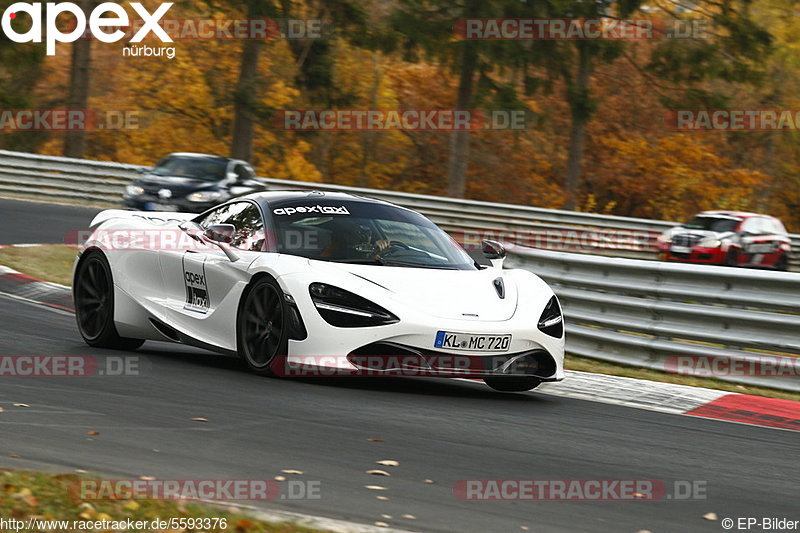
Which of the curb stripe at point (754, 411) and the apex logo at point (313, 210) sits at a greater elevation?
the apex logo at point (313, 210)

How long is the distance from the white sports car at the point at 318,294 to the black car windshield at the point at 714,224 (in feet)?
62.4

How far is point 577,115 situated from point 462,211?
14.9m

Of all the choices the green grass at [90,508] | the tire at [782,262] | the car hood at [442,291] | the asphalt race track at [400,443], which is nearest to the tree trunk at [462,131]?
the tire at [782,262]

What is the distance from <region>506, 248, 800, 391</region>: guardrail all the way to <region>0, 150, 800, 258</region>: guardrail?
13497mm

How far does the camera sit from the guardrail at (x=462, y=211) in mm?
25328

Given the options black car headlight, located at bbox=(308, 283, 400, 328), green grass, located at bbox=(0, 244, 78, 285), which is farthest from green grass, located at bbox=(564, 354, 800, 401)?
green grass, located at bbox=(0, 244, 78, 285)

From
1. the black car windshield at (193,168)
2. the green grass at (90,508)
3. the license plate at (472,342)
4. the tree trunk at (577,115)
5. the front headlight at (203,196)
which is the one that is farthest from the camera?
the tree trunk at (577,115)

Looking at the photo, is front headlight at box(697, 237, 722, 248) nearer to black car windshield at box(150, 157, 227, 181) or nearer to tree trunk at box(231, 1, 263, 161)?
black car windshield at box(150, 157, 227, 181)

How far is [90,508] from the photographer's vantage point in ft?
14.8

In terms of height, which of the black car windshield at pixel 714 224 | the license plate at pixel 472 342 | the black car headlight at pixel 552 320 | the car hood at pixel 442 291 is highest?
the black car windshield at pixel 714 224

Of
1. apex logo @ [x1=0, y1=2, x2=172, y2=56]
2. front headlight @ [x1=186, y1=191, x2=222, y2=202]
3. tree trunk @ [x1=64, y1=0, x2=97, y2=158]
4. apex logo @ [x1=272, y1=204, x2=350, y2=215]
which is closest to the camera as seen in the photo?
apex logo @ [x1=272, y1=204, x2=350, y2=215]

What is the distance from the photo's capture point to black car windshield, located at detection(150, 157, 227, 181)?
77.3 ft

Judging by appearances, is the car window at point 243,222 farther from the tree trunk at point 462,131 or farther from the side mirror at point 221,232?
the tree trunk at point 462,131

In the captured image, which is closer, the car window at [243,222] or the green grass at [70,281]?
the car window at [243,222]
